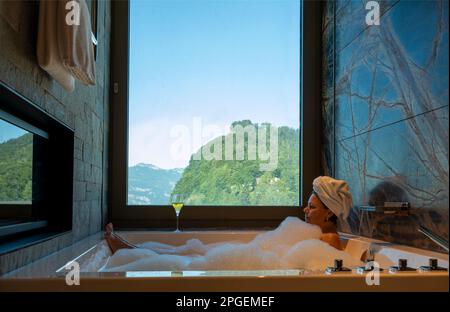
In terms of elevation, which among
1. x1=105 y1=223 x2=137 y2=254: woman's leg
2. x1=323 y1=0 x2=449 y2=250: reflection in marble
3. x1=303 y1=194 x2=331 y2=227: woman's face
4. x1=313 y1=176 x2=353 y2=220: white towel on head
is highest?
x1=323 y1=0 x2=449 y2=250: reflection in marble

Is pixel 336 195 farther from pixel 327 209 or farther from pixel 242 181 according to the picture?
pixel 242 181

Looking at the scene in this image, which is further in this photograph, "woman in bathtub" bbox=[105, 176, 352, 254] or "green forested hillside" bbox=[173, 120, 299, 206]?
"green forested hillside" bbox=[173, 120, 299, 206]

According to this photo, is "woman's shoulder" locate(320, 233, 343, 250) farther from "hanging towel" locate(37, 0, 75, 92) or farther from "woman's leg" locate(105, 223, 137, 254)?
"hanging towel" locate(37, 0, 75, 92)

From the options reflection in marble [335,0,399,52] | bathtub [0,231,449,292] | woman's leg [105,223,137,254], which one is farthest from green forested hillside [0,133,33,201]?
reflection in marble [335,0,399,52]

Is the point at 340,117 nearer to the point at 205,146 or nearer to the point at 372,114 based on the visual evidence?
the point at 372,114

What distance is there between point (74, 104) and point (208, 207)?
128 centimetres

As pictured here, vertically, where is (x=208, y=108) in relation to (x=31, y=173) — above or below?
above

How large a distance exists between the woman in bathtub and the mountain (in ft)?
2.65

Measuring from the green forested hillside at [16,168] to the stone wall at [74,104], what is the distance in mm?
158

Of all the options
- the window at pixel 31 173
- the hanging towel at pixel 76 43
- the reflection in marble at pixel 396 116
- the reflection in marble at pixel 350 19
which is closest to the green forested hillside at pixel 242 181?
the reflection in marble at pixel 396 116

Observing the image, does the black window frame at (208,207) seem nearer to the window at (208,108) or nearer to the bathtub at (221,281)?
the window at (208,108)

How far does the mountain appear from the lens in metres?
3.22

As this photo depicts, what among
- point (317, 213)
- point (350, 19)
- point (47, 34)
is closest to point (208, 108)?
point (350, 19)

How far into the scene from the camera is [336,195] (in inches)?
90.0
